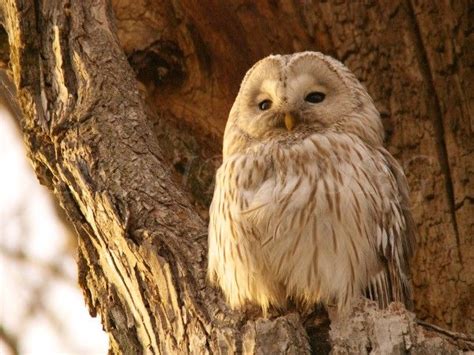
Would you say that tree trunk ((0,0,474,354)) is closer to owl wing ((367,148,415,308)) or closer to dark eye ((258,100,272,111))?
owl wing ((367,148,415,308))

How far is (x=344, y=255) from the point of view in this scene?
12.5 feet

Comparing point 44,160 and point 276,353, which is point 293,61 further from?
point 276,353

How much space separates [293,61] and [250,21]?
2.23ft

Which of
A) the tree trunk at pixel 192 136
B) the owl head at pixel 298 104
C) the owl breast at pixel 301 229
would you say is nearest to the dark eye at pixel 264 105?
the owl head at pixel 298 104

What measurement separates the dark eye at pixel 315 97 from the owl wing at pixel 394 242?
0.39 metres

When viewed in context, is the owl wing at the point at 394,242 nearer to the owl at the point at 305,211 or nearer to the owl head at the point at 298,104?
the owl at the point at 305,211

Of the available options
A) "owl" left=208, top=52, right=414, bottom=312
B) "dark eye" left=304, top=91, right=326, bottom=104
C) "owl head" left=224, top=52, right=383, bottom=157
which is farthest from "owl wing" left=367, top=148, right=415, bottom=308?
"dark eye" left=304, top=91, right=326, bottom=104

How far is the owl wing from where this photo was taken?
12.9 feet

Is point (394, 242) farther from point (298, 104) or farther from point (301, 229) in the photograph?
point (298, 104)

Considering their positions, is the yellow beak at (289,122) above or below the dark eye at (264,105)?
below

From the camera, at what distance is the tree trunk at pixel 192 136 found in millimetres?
3586

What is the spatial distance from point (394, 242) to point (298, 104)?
0.78 m

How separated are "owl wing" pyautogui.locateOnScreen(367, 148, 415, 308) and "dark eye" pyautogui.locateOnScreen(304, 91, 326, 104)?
1.28 ft

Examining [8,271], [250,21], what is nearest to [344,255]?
[250,21]
